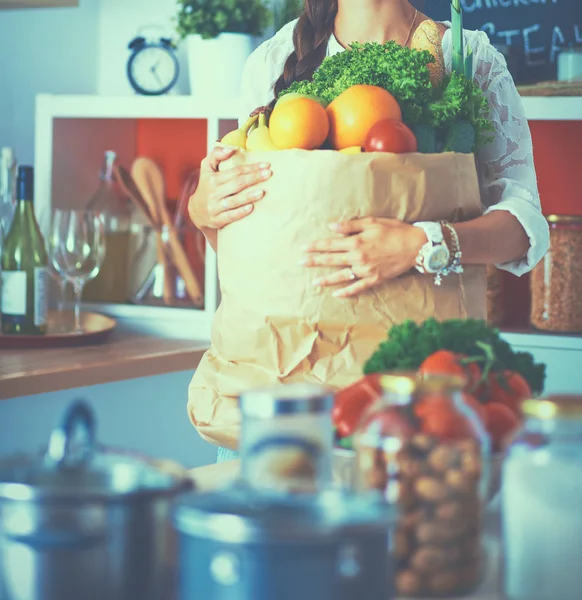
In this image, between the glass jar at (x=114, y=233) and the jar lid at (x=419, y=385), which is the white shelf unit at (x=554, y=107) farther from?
the jar lid at (x=419, y=385)

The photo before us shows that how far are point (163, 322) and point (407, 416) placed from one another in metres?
1.66

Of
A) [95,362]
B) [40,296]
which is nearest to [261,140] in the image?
[95,362]

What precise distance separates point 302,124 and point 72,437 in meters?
0.57

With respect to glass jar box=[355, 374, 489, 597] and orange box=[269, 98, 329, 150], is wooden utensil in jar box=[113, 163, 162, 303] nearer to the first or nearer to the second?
orange box=[269, 98, 329, 150]

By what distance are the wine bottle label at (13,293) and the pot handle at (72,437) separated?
1438 mm

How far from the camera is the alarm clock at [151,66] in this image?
234cm

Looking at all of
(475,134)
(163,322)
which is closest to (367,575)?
(475,134)

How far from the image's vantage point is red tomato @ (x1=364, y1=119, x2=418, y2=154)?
111 centimetres

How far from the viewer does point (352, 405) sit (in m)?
0.85

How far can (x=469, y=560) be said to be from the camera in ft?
2.19

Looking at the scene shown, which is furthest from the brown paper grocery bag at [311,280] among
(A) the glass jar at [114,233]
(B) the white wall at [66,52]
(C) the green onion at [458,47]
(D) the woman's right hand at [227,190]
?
(B) the white wall at [66,52]

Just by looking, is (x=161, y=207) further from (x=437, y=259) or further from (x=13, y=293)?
(x=437, y=259)

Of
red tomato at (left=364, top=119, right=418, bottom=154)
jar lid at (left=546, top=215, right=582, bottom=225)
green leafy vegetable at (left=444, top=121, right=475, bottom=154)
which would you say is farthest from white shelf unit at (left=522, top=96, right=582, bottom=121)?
red tomato at (left=364, top=119, right=418, bottom=154)

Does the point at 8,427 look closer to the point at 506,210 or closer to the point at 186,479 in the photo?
the point at 506,210
